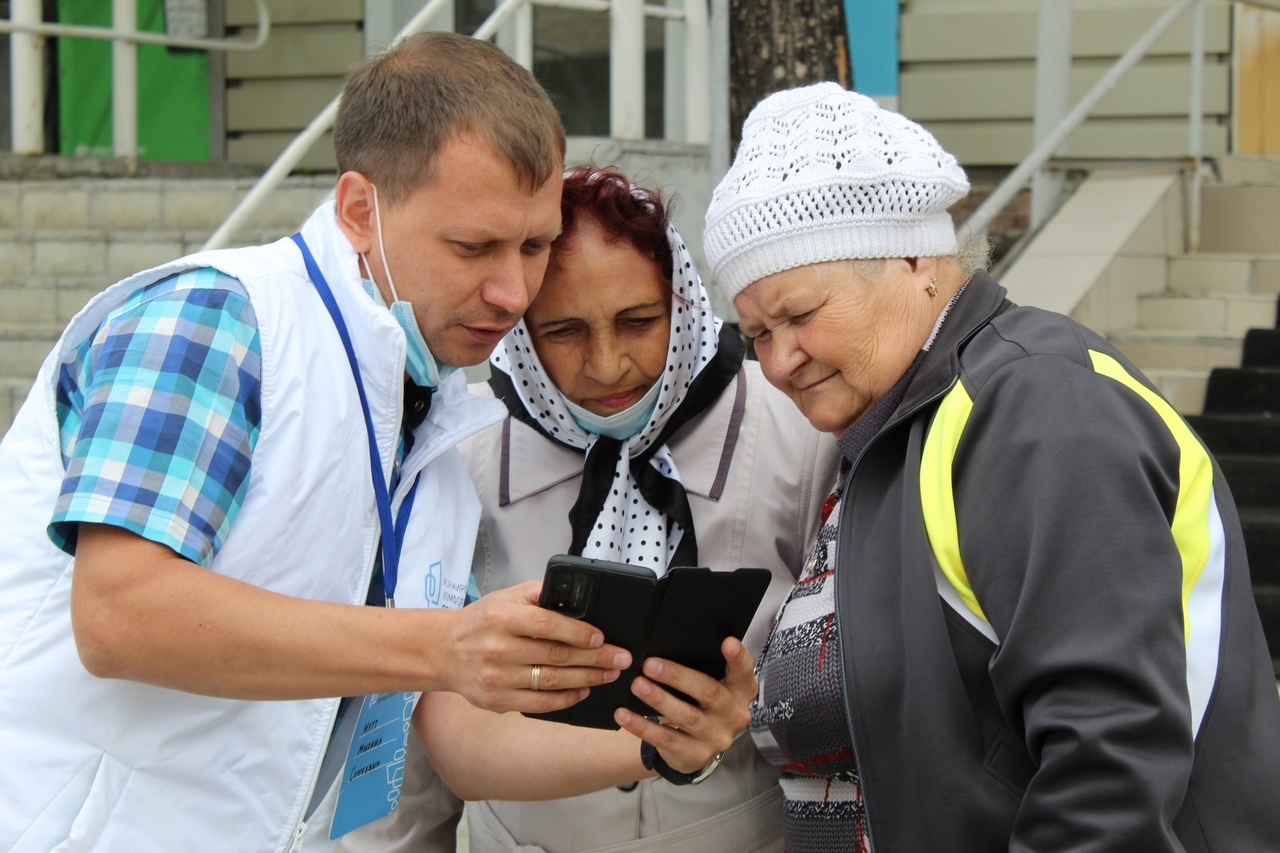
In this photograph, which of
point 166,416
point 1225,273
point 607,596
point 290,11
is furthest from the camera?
point 290,11

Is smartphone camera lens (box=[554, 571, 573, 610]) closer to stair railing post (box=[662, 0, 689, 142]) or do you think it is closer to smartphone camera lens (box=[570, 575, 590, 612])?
smartphone camera lens (box=[570, 575, 590, 612])

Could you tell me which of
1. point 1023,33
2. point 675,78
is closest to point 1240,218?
point 1023,33

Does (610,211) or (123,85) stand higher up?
(123,85)

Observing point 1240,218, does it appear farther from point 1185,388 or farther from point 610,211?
point 610,211

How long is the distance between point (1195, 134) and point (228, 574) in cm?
588

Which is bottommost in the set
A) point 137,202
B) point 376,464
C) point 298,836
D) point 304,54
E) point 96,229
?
point 298,836

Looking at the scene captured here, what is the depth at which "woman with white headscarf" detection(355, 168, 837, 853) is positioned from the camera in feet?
7.47

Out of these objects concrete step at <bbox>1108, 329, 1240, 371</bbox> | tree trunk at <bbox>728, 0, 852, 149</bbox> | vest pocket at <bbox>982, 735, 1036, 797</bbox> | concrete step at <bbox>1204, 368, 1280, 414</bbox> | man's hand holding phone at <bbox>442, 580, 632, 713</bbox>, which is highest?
tree trunk at <bbox>728, 0, 852, 149</bbox>

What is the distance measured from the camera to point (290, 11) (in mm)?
8430

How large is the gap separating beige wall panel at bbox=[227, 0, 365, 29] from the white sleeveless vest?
280 inches

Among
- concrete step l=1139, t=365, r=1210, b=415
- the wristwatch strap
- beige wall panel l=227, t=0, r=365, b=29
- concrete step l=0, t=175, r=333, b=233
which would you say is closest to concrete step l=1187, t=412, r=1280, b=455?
concrete step l=1139, t=365, r=1210, b=415

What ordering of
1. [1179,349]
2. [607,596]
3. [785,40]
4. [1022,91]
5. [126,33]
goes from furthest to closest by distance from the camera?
[1022,91] → [126,33] → [1179,349] → [785,40] → [607,596]

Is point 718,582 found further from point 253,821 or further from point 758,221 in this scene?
point 253,821

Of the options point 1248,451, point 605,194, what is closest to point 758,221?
point 605,194
